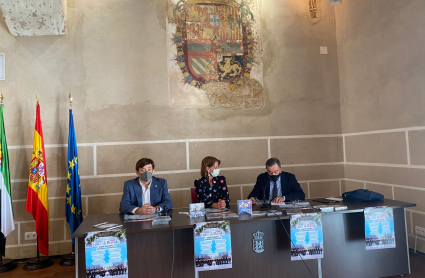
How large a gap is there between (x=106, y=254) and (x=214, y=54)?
9.87 feet

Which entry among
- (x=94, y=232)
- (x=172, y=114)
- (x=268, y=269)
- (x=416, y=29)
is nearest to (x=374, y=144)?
(x=416, y=29)

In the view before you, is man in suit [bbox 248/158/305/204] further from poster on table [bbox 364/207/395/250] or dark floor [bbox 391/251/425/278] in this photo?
dark floor [bbox 391/251/425/278]

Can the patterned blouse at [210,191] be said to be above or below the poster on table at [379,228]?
above

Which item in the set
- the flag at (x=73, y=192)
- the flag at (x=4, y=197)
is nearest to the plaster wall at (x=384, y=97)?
the flag at (x=73, y=192)

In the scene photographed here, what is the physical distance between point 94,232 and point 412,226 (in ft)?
11.1

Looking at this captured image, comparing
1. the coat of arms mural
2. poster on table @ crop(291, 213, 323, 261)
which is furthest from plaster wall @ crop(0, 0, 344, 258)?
poster on table @ crop(291, 213, 323, 261)

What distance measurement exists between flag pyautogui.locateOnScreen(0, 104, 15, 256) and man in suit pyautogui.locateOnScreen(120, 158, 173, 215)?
1533 millimetres

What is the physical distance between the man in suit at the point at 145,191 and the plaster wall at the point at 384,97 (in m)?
2.65

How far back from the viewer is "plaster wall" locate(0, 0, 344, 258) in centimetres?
401

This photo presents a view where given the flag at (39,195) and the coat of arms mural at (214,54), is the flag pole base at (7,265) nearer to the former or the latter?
the flag at (39,195)

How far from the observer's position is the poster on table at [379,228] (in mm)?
2754

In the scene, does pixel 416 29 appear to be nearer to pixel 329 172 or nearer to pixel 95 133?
pixel 329 172

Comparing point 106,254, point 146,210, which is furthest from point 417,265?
point 106,254

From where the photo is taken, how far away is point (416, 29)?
346cm
